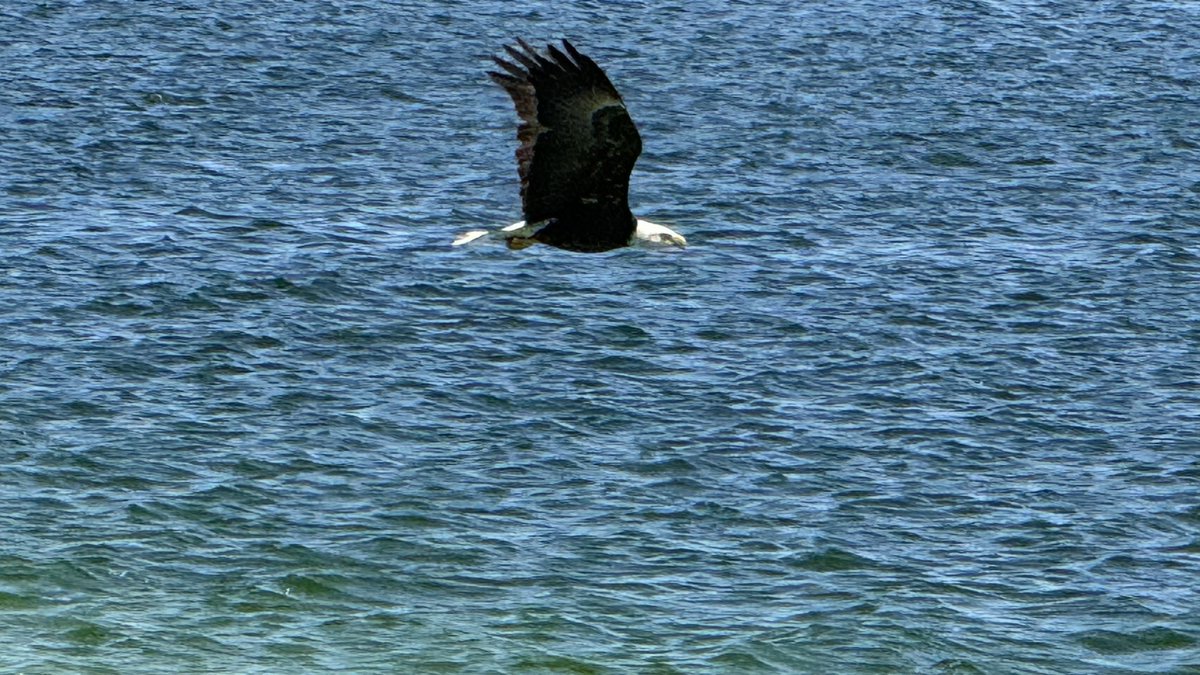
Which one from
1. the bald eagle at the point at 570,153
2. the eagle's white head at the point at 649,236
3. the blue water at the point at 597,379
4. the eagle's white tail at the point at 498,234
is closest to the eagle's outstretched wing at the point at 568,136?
the bald eagle at the point at 570,153

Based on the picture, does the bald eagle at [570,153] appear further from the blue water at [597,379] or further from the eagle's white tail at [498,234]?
the blue water at [597,379]

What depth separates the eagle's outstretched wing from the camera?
719 inches

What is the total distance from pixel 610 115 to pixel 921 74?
36896 millimetres

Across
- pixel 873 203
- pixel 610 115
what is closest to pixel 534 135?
pixel 610 115

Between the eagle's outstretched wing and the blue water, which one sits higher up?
the eagle's outstretched wing

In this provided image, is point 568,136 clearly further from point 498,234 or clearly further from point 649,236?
point 649,236

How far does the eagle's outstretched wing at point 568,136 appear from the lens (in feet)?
59.9

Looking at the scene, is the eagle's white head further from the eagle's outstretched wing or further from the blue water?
the blue water

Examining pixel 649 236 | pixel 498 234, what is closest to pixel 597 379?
pixel 649 236

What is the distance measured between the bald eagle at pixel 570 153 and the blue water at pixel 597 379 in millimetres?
6959

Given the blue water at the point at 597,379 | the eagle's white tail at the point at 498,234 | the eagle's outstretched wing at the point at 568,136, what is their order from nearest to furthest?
1. the eagle's outstretched wing at the point at 568,136
2. the eagle's white tail at the point at 498,234
3. the blue water at the point at 597,379

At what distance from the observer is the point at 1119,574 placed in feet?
89.7

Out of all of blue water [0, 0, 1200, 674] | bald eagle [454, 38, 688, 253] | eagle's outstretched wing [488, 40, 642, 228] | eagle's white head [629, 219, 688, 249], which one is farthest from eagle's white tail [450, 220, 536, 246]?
blue water [0, 0, 1200, 674]

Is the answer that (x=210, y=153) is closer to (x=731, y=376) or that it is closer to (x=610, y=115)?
(x=731, y=376)
